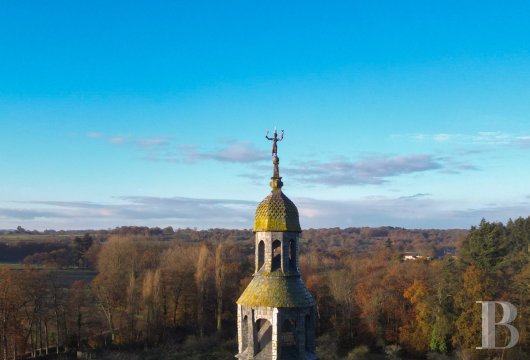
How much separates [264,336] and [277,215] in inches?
145

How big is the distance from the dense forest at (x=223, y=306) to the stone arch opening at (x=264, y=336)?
27.9 m

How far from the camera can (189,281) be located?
52906 millimetres

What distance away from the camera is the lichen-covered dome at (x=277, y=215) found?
13.5 meters

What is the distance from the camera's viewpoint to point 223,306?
53.3 meters

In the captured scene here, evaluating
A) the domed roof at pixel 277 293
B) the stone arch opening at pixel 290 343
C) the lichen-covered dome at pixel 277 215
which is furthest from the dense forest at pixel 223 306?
the lichen-covered dome at pixel 277 215

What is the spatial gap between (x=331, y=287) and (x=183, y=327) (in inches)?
655

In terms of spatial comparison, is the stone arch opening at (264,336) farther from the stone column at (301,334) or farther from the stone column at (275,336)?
the stone column at (301,334)

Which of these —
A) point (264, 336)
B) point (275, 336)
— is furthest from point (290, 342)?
point (275, 336)

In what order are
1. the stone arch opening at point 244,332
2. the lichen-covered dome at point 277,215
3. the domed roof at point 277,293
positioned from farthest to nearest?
the stone arch opening at point 244,332 → the lichen-covered dome at point 277,215 → the domed roof at point 277,293

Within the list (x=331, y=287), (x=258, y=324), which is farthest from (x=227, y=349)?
(x=258, y=324)

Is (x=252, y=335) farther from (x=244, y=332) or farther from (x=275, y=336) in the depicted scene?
(x=275, y=336)

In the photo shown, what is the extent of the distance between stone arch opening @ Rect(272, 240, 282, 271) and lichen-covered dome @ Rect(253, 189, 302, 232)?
0.75 meters

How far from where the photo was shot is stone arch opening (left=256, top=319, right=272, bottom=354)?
1356cm

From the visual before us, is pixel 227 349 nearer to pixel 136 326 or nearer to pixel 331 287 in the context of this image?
pixel 136 326
